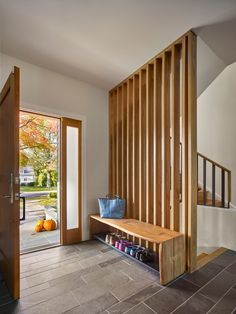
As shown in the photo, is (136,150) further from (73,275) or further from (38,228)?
(38,228)

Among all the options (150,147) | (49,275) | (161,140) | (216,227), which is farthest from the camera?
(216,227)

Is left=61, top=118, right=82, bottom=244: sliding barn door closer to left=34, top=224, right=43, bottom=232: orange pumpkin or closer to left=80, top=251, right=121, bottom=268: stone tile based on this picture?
left=80, top=251, right=121, bottom=268: stone tile

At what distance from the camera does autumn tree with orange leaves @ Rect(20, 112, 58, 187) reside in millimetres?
4154

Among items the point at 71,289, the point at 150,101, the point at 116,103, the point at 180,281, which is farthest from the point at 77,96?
the point at 180,281

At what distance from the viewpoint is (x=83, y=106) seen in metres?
3.29

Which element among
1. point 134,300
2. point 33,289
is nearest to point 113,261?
point 134,300

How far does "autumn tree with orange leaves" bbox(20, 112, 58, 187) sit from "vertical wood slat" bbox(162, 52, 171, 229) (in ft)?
8.38

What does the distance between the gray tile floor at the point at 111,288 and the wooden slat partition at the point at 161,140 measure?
0.37m

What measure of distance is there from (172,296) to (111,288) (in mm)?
608

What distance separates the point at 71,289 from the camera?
190cm

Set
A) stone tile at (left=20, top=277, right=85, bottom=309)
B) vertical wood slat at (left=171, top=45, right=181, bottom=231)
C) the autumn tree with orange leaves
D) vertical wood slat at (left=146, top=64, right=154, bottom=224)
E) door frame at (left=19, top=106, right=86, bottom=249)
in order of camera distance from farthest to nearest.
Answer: the autumn tree with orange leaves < door frame at (left=19, top=106, right=86, bottom=249) < vertical wood slat at (left=146, top=64, right=154, bottom=224) < vertical wood slat at (left=171, top=45, right=181, bottom=231) < stone tile at (left=20, top=277, right=85, bottom=309)

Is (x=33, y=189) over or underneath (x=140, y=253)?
over

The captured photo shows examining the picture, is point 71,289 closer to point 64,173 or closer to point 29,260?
point 29,260

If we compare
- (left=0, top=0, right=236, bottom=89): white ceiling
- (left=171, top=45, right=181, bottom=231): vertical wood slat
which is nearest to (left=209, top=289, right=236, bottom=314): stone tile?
(left=171, top=45, right=181, bottom=231): vertical wood slat
